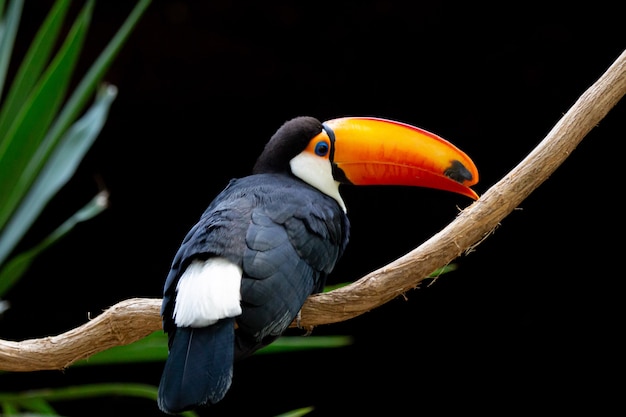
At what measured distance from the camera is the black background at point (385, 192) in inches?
152

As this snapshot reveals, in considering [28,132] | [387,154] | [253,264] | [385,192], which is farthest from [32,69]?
[385,192]

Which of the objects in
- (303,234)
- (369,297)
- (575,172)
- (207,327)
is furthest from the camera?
(575,172)

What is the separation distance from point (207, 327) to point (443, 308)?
8.37 feet

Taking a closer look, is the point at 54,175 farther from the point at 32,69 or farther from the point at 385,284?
the point at 385,284

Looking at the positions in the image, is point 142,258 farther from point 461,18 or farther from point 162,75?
point 461,18

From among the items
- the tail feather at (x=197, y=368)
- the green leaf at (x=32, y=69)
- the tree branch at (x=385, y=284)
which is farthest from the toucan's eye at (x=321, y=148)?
the green leaf at (x=32, y=69)

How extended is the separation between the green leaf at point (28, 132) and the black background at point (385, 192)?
1424 mm

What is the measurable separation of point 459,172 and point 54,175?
4.20 ft

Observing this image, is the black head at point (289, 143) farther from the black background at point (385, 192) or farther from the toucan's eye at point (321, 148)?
the black background at point (385, 192)

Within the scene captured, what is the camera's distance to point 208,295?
1.59m

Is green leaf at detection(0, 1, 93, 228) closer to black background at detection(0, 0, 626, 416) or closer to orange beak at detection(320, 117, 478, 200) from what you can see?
orange beak at detection(320, 117, 478, 200)

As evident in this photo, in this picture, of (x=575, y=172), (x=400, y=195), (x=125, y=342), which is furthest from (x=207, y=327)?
(x=575, y=172)

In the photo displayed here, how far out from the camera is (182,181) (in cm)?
409

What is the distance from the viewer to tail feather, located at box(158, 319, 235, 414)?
58.7 inches
